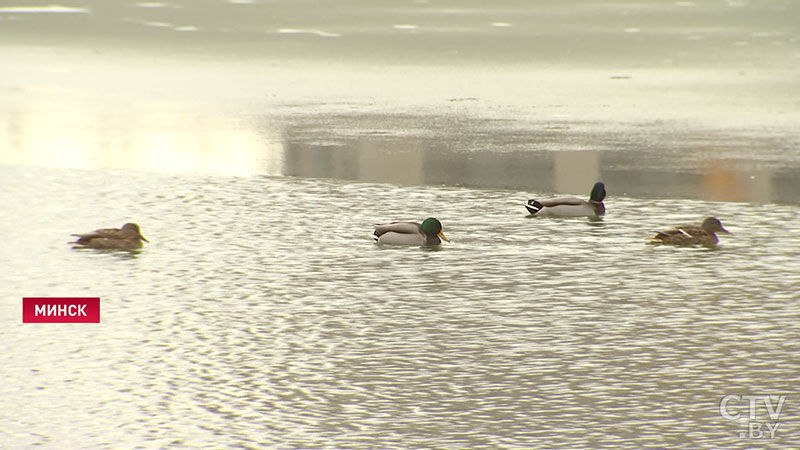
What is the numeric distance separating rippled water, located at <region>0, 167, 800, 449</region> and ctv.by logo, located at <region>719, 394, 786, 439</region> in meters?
0.06

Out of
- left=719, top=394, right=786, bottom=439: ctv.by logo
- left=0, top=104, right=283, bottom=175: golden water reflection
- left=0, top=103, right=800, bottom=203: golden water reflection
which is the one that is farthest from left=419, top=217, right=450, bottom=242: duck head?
left=719, top=394, right=786, bottom=439: ctv.by logo

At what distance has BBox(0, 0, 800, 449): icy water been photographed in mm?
6992

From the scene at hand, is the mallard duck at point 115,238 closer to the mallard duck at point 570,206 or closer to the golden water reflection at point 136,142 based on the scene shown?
the mallard duck at point 570,206

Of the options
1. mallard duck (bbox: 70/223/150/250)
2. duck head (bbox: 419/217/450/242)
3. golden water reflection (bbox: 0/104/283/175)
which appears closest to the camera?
mallard duck (bbox: 70/223/150/250)

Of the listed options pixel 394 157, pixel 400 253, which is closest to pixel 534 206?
pixel 400 253

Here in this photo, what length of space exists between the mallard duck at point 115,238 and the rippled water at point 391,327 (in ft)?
0.35

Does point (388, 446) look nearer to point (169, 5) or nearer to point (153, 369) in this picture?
point (153, 369)

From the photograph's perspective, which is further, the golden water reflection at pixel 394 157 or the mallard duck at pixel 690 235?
the golden water reflection at pixel 394 157

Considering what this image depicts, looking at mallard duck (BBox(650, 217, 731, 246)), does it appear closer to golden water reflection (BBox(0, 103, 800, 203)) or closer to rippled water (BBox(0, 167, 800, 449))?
rippled water (BBox(0, 167, 800, 449))

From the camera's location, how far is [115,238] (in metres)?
10.5

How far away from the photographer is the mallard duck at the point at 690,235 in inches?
423

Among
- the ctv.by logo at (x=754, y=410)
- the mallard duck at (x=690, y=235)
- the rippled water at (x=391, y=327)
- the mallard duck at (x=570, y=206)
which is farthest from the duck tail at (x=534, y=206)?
the ctv.by logo at (x=754, y=410)

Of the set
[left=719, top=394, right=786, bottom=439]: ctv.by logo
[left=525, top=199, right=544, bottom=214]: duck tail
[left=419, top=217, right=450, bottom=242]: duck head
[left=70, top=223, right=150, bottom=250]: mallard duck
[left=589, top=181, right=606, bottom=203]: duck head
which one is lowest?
[left=719, top=394, right=786, bottom=439]: ctv.by logo
